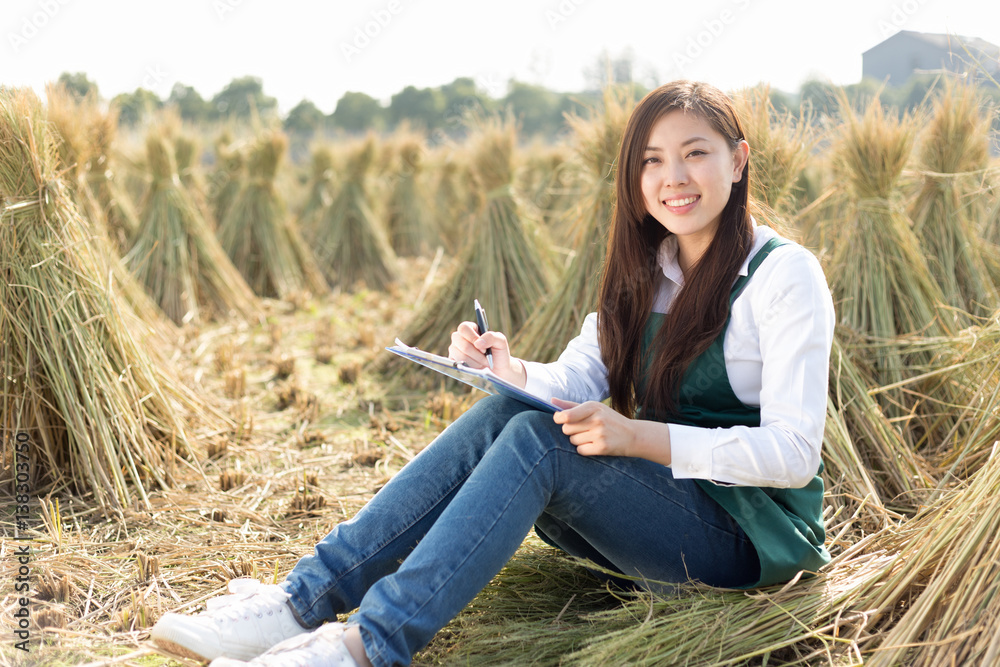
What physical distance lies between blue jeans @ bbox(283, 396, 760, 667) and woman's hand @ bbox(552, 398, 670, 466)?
45mm

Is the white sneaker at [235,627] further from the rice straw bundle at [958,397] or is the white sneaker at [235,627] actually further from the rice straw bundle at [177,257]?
the rice straw bundle at [177,257]

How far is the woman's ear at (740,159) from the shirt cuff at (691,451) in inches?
23.1

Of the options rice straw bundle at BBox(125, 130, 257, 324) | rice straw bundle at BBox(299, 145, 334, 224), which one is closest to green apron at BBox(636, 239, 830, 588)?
rice straw bundle at BBox(125, 130, 257, 324)

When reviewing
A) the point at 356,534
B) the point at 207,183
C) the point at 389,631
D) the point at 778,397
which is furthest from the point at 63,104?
the point at 207,183

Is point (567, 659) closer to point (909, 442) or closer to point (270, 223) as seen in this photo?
point (909, 442)

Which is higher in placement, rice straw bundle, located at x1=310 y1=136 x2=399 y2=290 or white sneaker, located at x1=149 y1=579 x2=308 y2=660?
rice straw bundle, located at x1=310 y1=136 x2=399 y2=290

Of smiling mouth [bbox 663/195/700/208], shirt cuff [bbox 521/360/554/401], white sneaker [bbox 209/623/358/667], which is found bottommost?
white sneaker [bbox 209/623/358/667]

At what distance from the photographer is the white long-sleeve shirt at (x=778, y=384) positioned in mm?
1392

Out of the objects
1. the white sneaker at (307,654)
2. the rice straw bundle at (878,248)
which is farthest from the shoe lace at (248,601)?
the rice straw bundle at (878,248)

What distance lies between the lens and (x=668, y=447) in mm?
1425

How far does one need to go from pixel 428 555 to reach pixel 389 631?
14 centimetres

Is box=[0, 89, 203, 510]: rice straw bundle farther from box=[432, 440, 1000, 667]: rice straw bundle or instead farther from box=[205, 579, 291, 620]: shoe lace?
box=[432, 440, 1000, 667]: rice straw bundle

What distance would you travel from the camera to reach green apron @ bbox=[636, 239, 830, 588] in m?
1.47

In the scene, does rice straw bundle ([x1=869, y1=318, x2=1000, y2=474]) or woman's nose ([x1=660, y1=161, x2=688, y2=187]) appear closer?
woman's nose ([x1=660, y1=161, x2=688, y2=187])
